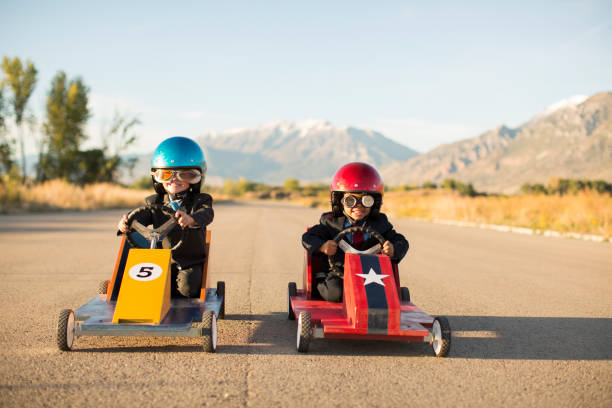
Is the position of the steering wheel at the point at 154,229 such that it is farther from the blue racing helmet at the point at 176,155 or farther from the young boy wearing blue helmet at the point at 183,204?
the blue racing helmet at the point at 176,155

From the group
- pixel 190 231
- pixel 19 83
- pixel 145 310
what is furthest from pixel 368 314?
pixel 19 83

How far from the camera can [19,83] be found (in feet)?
110

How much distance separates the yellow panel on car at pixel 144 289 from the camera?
3861mm

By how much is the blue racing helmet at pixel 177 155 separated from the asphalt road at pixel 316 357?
1.54m

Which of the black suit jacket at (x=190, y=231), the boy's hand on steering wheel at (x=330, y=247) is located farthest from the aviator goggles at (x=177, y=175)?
the boy's hand on steering wheel at (x=330, y=247)

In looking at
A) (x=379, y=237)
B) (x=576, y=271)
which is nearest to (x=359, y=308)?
(x=379, y=237)

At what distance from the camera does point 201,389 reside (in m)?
3.12

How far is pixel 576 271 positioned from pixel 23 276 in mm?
8483

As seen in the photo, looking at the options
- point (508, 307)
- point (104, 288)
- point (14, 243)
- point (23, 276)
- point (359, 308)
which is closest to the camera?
point (359, 308)

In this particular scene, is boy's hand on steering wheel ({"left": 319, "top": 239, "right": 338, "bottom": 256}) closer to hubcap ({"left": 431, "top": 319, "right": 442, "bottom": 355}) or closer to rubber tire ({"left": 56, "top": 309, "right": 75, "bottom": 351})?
hubcap ({"left": 431, "top": 319, "right": 442, "bottom": 355})

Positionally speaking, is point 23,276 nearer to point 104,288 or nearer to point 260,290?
point 104,288

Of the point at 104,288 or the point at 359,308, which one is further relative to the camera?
the point at 104,288

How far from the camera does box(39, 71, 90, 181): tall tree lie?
38.3 metres

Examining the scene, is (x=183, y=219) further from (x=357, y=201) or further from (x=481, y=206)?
(x=481, y=206)
